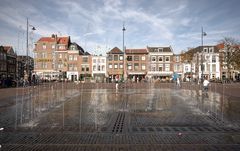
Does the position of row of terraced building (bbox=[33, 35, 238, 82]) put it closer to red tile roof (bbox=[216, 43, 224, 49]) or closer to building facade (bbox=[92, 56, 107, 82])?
building facade (bbox=[92, 56, 107, 82])

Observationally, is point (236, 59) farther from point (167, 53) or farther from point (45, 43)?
point (45, 43)

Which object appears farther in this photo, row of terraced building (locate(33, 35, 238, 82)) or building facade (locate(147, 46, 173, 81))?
building facade (locate(147, 46, 173, 81))

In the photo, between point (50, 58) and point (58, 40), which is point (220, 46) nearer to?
point (58, 40)

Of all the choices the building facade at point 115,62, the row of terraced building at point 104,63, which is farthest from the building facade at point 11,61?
the building facade at point 115,62

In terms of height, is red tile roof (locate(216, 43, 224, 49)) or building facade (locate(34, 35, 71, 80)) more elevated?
red tile roof (locate(216, 43, 224, 49))

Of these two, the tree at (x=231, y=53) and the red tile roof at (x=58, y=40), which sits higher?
the red tile roof at (x=58, y=40)

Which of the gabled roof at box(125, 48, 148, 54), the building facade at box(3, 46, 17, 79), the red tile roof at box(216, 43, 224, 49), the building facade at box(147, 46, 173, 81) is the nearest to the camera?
the building facade at box(3, 46, 17, 79)

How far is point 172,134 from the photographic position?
8148 mm

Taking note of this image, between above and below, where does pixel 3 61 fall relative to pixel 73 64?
above

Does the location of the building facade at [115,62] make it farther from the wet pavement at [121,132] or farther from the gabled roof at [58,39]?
the wet pavement at [121,132]

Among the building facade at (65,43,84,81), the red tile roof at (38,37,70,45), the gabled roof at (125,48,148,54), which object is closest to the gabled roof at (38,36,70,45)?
the red tile roof at (38,37,70,45)

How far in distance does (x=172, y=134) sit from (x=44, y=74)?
7388cm

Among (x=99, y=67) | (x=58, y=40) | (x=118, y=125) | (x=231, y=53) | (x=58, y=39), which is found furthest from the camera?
(x=58, y=39)

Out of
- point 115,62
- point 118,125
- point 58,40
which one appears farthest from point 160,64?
point 118,125
